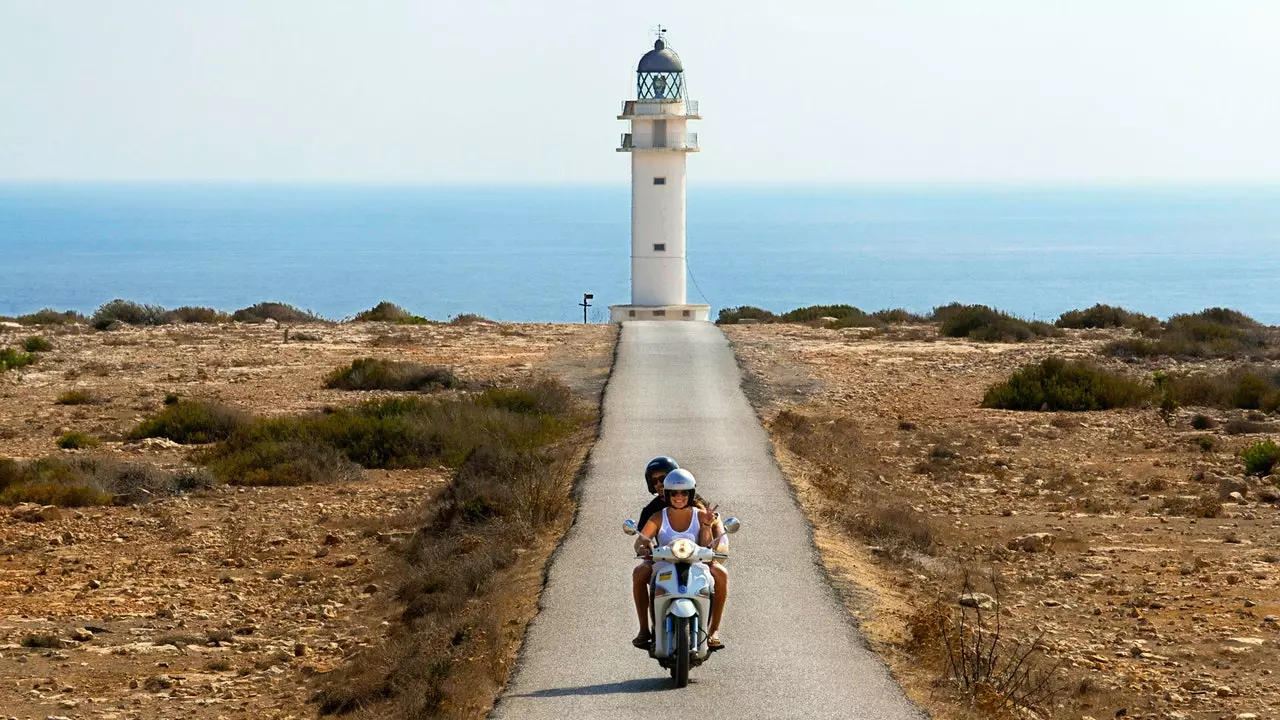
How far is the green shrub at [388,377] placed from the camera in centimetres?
2641

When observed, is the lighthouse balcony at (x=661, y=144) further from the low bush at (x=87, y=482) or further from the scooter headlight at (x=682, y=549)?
the scooter headlight at (x=682, y=549)

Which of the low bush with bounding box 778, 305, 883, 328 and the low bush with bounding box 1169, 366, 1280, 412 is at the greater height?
the low bush with bounding box 778, 305, 883, 328

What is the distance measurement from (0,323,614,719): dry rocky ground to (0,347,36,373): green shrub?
370 mm

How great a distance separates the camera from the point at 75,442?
69.4 feet

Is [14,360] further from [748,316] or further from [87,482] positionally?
[748,316]

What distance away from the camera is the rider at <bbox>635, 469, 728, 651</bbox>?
9.56 metres

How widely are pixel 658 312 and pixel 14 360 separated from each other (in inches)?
768

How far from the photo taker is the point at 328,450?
20.4 metres

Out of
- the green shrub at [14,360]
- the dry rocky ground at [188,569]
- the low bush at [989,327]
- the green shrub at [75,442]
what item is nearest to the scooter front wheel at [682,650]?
the dry rocky ground at [188,569]

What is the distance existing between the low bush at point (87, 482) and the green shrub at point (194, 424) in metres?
2.30

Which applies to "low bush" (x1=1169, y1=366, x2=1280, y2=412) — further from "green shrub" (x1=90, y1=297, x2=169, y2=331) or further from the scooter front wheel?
"green shrub" (x1=90, y1=297, x2=169, y2=331)

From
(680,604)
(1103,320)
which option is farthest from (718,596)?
(1103,320)

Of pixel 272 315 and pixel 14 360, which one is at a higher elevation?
pixel 272 315

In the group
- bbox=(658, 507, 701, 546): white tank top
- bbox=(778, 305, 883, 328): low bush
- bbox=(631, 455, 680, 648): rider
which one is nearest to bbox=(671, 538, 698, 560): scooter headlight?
bbox=(658, 507, 701, 546): white tank top
